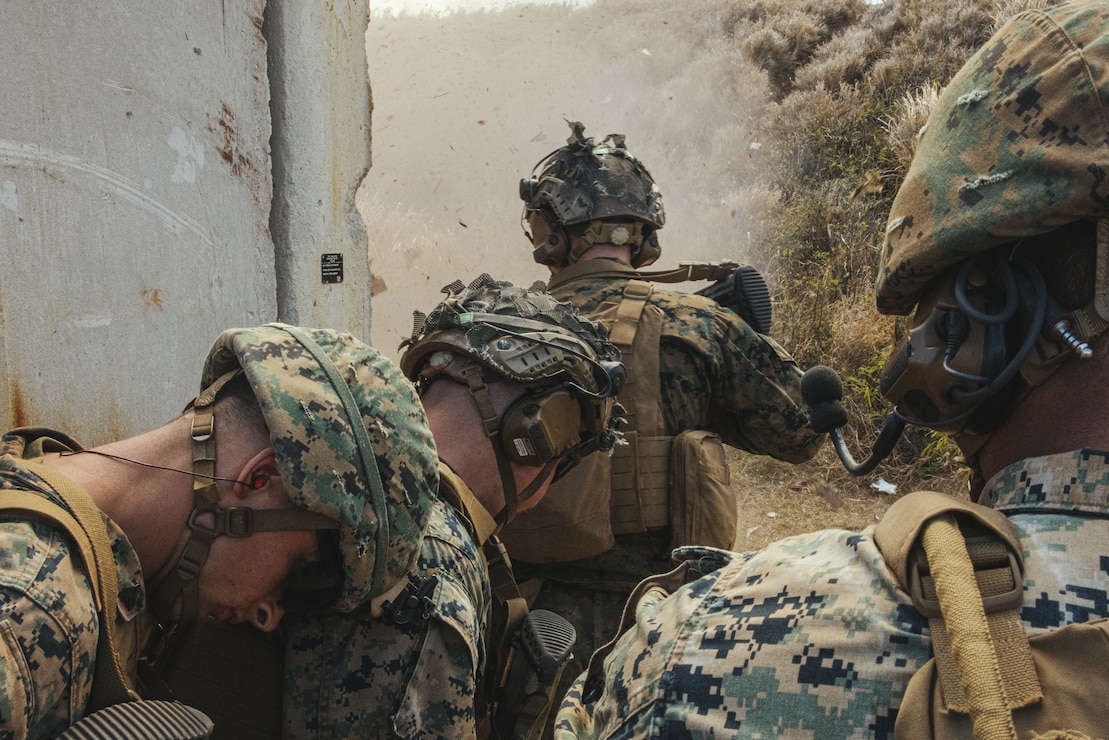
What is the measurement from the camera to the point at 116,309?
2.58 meters

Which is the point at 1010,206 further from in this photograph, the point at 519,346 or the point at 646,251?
the point at 646,251

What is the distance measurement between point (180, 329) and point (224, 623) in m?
1.41

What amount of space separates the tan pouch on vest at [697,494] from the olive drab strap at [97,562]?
204 cm

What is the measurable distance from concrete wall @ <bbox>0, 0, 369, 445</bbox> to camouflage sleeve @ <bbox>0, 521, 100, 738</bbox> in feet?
4.09

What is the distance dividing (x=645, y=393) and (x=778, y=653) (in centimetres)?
202

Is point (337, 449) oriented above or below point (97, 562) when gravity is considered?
above

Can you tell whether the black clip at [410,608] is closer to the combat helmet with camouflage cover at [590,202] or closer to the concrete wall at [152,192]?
the concrete wall at [152,192]

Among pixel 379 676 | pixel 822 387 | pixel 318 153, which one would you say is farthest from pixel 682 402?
pixel 318 153

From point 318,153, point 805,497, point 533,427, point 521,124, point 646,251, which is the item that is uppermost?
point 521,124

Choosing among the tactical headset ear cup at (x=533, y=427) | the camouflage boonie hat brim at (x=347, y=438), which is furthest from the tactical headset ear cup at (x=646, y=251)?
the camouflage boonie hat brim at (x=347, y=438)

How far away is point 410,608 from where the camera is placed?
5.56 ft

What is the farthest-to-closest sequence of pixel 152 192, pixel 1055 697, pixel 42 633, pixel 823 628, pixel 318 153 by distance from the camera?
pixel 318 153, pixel 152 192, pixel 42 633, pixel 823 628, pixel 1055 697

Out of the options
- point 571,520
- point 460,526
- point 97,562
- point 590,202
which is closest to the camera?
point 97,562

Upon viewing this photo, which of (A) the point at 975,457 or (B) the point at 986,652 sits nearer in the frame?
(B) the point at 986,652
